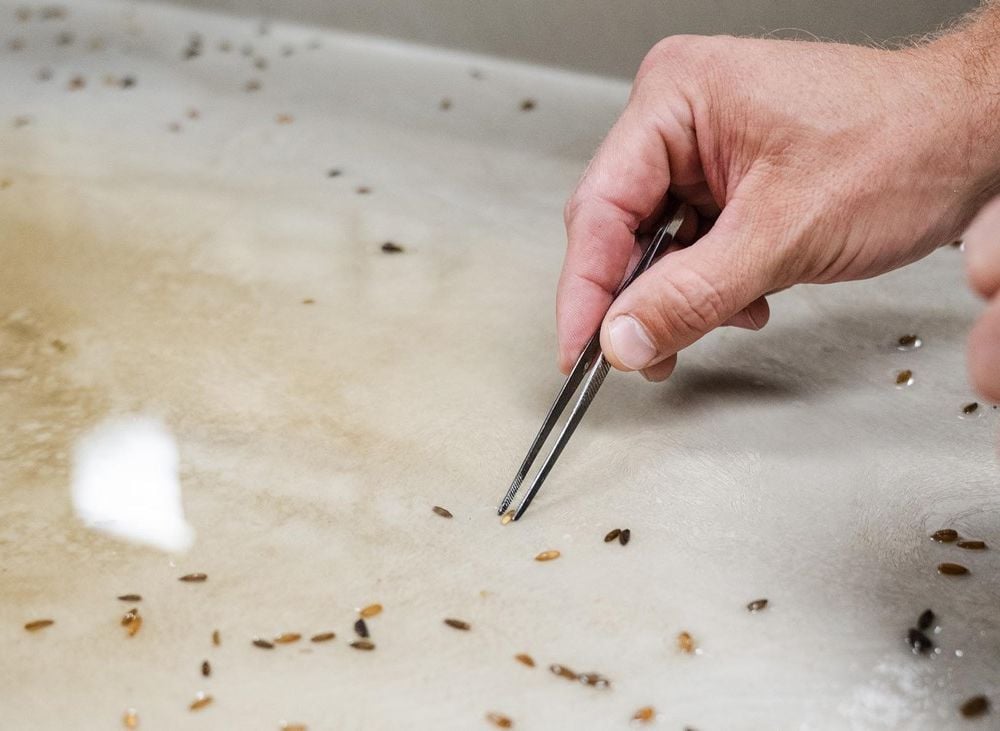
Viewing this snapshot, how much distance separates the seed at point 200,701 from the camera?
78cm

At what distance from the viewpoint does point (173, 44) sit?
6.38 ft

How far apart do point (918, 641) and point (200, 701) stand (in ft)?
1.97

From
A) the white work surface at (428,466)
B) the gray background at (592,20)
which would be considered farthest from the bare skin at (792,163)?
the gray background at (592,20)

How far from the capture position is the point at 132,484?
98cm

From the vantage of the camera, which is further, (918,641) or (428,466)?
(428,466)

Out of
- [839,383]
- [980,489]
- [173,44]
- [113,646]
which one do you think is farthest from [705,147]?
[173,44]

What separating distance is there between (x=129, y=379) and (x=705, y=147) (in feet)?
2.26

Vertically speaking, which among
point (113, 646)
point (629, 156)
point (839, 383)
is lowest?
point (113, 646)

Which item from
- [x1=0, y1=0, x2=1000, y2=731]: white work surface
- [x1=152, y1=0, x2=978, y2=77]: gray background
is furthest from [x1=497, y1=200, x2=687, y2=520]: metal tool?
[x1=152, y1=0, x2=978, y2=77]: gray background

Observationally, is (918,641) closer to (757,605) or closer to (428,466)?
(757,605)

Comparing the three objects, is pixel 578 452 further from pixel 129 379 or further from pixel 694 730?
pixel 129 379

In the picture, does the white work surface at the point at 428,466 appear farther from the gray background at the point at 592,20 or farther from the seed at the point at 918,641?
the gray background at the point at 592,20

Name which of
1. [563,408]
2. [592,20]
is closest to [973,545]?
[563,408]

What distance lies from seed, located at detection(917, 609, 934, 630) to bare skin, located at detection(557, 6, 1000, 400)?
1.08ft
